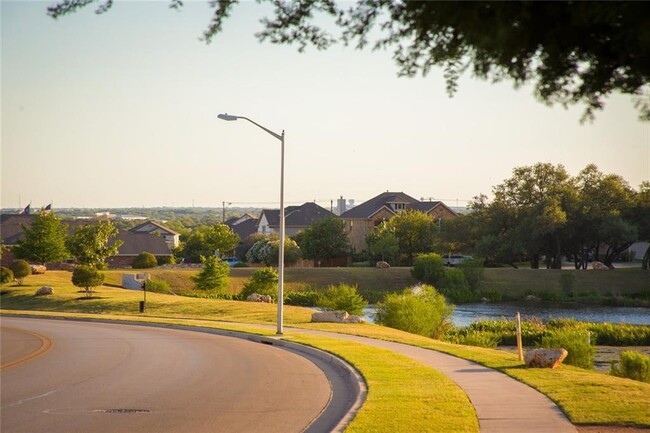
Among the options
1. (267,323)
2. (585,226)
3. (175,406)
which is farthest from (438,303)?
(585,226)

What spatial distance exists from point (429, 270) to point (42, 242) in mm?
32942

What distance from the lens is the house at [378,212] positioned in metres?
106

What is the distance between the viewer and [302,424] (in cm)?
1345

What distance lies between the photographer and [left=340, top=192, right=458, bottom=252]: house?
10581cm

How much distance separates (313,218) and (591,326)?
262 feet

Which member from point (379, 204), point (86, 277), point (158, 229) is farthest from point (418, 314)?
point (158, 229)

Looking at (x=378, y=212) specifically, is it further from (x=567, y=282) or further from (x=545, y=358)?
(x=545, y=358)

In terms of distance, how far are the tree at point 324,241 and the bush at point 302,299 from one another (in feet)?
70.9

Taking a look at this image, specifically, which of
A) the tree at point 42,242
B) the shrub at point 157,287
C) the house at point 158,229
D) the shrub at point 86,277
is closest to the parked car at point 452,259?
the shrub at point 157,287

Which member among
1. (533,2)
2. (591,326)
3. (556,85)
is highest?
(533,2)

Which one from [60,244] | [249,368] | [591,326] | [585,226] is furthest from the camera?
[585,226]

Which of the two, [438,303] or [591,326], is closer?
[438,303]

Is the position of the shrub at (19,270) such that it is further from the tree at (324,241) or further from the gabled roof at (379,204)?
the gabled roof at (379,204)

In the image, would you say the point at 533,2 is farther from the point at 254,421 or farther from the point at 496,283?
the point at 496,283
